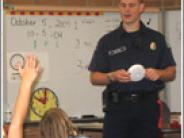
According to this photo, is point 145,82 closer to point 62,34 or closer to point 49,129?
point 49,129

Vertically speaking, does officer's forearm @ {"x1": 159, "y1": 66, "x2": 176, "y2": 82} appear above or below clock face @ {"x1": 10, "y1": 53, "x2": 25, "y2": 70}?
below

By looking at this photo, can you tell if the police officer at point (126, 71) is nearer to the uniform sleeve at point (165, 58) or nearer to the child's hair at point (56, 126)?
the uniform sleeve at point (165, 58)

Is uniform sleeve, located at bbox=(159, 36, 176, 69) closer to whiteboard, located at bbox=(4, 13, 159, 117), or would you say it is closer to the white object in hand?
the white object in hand

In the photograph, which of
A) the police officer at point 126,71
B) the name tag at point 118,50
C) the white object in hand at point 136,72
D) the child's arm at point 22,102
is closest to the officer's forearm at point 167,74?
the police officer at point 126,71

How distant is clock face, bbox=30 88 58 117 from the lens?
4859 mm

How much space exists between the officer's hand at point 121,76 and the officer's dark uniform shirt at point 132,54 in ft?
0.41

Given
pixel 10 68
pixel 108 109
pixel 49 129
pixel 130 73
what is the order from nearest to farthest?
1. pixel 49 129
2. pixel 130 73
3. pixel 108 109
4. pixel 10 68

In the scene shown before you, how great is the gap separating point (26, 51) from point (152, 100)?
182 centimetres

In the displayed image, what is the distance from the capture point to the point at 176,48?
522 centimetres

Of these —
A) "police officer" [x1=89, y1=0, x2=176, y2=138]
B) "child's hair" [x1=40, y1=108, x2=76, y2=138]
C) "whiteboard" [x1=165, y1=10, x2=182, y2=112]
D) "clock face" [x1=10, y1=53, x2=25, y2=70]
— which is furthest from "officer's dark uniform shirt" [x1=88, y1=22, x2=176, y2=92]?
"whiteboard" [x1=165, y1=10, x2=182, y2=112]

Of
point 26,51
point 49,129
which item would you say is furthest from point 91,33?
point 49,129

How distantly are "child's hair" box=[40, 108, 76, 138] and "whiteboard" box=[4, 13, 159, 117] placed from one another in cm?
253

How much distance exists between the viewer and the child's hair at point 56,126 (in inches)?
84.7

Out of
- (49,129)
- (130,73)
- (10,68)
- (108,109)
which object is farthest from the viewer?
(10,68)
